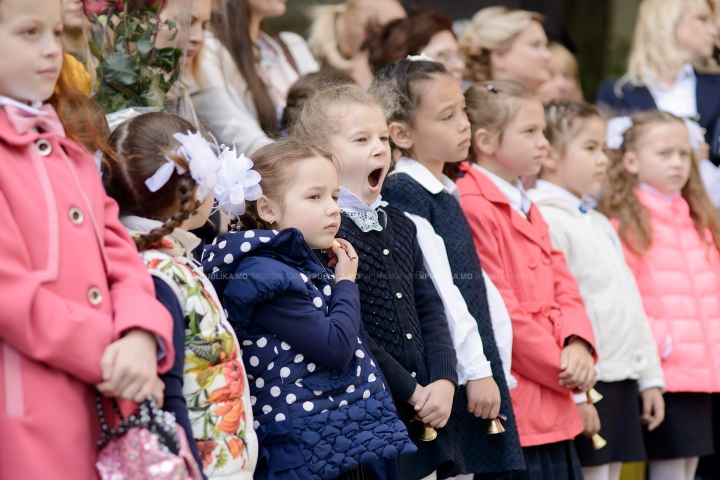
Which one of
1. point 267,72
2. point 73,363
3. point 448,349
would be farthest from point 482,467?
point 267,72

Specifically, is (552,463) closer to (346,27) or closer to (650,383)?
(650,383)

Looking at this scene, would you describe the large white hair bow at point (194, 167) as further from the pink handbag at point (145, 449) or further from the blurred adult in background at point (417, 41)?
the blurred adult in background at point (417, 41)

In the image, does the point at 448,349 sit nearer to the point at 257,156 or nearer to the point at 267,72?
the point at 257,156

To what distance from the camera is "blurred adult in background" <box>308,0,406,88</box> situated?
5477 millimetres

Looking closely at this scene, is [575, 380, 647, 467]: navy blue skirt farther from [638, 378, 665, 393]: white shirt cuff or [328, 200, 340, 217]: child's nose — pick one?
[328, 200, 340, 217]: child's nose

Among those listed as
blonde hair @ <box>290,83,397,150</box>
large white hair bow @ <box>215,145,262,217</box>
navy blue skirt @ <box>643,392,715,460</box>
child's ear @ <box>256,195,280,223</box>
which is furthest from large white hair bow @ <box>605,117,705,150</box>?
large white hair bow @ <box>215,145,262,217</box>

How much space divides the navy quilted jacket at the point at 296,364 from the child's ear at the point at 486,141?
1.52 meters

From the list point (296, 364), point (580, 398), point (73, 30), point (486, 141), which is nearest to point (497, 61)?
point (486, 141)

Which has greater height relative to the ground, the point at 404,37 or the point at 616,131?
the point at 404,37

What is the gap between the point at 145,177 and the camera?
2203mm

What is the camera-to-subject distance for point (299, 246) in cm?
250

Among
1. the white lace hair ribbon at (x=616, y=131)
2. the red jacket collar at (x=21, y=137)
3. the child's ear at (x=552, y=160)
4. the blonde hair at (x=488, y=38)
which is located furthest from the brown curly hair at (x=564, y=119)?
the red jacket collar at (x=21, y=137)

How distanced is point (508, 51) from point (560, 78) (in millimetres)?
1010

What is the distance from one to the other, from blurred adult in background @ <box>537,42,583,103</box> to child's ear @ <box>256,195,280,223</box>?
3.43 meters
